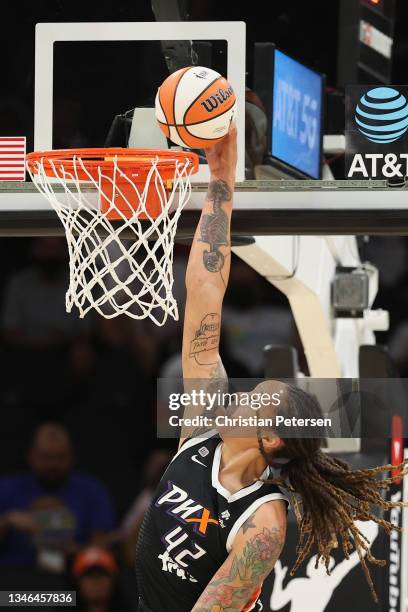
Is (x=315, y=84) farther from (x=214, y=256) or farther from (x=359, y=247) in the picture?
(x=359, y=247)

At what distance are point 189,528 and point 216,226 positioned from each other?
0.81 metres

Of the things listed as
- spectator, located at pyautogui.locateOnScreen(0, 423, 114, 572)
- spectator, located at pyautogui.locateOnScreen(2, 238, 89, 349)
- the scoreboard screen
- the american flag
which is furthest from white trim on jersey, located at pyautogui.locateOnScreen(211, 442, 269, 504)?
spectator, located at pyautogui.locateOnScreen(2, 238, 89, 349)

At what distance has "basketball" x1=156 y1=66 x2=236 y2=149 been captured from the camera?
313 centimetres

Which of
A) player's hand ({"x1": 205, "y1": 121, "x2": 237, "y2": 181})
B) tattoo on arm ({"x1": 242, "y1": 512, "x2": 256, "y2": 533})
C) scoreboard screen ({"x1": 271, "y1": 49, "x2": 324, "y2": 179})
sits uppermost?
scoreboard screen ({"x1": 271, "y1": 49, "x2": 324, "y2": 179})

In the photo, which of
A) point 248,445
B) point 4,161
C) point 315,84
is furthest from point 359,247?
point 248,445

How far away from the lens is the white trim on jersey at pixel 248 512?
2.90 meters

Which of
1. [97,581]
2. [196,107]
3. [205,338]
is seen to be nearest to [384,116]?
[196,107]

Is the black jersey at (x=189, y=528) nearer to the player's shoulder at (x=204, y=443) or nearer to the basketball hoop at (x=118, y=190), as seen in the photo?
the player's shoulder at (x=204, y=443)

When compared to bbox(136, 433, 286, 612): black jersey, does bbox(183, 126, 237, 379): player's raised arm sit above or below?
above

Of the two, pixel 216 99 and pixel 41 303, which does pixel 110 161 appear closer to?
A: pixel 216 99

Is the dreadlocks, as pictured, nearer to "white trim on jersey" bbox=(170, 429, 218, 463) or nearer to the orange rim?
"white trim on jersey" bbox=(170, 429, 218, 463)

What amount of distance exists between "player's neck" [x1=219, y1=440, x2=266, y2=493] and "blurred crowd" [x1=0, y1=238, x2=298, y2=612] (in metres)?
2.83

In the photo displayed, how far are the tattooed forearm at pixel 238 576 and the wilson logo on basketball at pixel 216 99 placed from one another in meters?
1.11

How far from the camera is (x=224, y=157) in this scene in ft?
10.6
